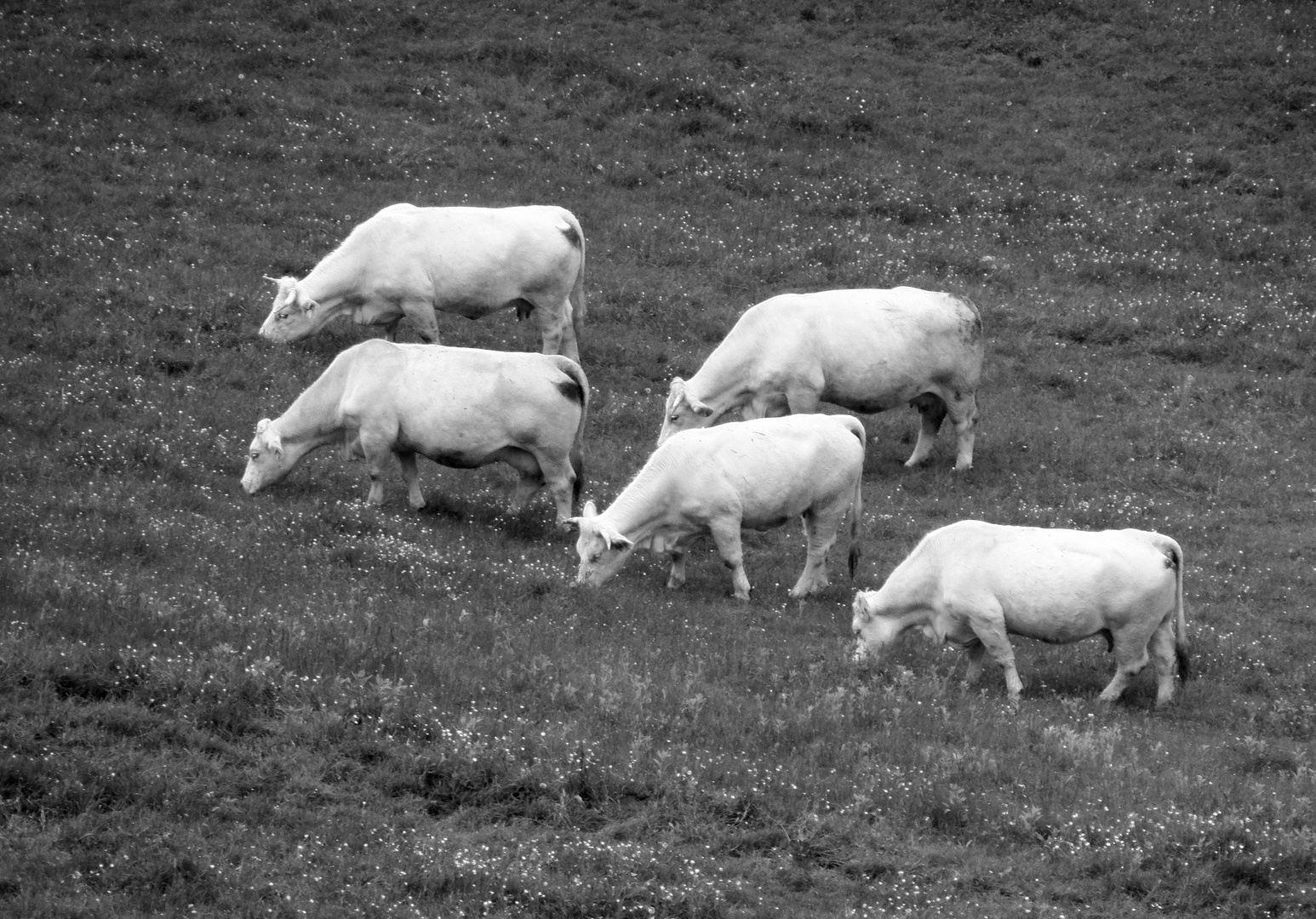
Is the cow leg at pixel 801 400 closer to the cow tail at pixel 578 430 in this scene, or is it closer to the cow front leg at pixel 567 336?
the cow tail at pixel 578 430

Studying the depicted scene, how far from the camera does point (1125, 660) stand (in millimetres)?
13156

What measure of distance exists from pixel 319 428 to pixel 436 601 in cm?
441

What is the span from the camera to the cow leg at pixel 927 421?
20.1m

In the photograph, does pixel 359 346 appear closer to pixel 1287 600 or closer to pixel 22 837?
pixel 22 837

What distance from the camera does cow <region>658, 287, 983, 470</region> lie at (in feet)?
62.5

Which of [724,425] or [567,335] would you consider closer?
[724,425]

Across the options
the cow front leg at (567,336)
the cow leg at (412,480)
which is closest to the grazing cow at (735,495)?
the cow leg at (412,480)

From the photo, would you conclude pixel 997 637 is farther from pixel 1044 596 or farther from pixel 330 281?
pixel 330 281

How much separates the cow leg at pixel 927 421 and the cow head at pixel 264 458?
8.26m

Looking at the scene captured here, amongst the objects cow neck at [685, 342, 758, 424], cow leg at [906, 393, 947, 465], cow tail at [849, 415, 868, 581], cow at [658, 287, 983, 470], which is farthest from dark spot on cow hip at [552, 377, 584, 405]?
cow leg at [906, 393, 947, 465]

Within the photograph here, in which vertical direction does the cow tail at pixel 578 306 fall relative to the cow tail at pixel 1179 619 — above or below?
above

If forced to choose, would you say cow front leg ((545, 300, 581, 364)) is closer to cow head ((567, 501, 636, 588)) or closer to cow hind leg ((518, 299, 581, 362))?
cow hind leg ((518, 299, 581, 362))

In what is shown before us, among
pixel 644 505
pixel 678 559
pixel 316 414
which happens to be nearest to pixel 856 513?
pixel 678 559

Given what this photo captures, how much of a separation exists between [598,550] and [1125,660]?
16.2 ft
